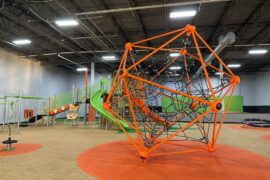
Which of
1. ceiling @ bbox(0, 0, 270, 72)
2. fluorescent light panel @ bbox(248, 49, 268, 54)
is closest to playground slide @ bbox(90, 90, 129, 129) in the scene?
ceiling @ bbox(0, 0, 270, 72)

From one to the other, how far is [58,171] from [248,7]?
9501 millimetres

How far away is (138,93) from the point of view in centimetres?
600

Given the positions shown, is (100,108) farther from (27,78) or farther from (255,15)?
(27,78)

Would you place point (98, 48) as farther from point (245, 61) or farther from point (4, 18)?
point (245, 61)

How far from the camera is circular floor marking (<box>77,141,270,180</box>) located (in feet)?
11.1

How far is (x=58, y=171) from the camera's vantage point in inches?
144

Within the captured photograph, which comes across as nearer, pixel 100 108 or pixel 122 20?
pixel 100 108

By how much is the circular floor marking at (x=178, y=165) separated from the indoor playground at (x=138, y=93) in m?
0.02

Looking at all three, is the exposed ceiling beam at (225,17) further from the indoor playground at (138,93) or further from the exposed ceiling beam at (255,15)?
the exposed ceiling beam at (255,15)

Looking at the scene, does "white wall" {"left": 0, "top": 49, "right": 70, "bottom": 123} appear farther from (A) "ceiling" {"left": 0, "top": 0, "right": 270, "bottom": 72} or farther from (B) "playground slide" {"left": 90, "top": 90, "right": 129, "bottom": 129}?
(B) "playground slide" {"left": 90, "top": 90, "right": 129, "bottom": 129}

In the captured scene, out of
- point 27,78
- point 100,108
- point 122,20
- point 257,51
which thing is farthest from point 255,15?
point 27,78

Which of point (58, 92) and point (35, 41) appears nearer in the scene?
point (35, 41)

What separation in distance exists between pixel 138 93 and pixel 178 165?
2614 mm

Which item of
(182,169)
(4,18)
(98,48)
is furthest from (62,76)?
(182,169)
